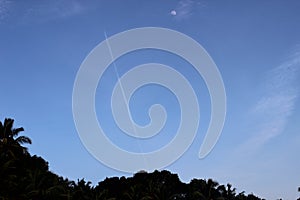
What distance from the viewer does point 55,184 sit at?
54094 millimetres

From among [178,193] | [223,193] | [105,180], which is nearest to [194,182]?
[178,193]

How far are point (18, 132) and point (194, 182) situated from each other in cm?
4792

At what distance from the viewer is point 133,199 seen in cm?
6650

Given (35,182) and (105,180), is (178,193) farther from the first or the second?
(35,182)

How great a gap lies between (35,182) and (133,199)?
20441mm

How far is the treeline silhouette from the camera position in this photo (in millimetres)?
46681

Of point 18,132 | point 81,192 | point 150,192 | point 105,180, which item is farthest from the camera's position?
point 105,180

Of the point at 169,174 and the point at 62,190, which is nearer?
the point at 62,190

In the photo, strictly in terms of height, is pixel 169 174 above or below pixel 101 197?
above

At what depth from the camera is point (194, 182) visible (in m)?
87.2

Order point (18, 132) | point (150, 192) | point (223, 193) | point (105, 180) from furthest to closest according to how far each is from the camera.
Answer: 1. point (105, 180)
2. point (223, 193)
3. point (150, 192)
4. point (18, 132)

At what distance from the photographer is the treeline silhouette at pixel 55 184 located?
153ft

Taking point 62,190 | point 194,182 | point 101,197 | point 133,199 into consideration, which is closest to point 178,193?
point 194,182

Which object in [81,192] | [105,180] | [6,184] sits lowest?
[6,184]
